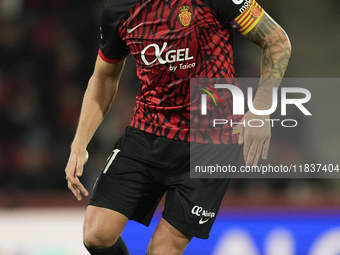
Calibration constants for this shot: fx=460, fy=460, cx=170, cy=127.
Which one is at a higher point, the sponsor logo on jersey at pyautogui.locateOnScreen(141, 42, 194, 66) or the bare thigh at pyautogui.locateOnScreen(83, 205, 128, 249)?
the sponsor logo on jersey at pyautogui.locateOnScreen(141, 42, 194, 66)

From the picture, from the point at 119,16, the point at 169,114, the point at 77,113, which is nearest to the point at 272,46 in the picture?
the point at 169,114

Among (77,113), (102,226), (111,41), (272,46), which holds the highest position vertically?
(272,46)

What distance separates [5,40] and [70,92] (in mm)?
1037

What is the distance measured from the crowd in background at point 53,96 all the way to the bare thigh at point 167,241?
2951 mm

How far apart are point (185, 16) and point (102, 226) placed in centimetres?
97

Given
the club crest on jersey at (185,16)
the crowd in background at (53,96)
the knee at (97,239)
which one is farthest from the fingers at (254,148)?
the crowd in background at (53,96)

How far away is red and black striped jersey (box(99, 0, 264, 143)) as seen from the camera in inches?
77.5

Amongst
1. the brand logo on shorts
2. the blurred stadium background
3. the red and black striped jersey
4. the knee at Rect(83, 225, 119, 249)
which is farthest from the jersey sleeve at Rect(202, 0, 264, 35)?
the blurred stadium background

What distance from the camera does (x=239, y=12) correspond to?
192 cm

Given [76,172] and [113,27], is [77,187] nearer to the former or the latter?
[76,172]

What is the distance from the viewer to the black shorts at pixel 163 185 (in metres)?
1.99

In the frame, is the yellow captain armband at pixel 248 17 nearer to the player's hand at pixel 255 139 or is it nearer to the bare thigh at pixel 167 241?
the player's hand at pixel 255 139

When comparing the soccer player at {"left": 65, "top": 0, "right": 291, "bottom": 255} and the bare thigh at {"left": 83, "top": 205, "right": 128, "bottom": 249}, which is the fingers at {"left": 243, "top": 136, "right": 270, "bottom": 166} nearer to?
the soccer player at {"left": 65, "top": 0, "right": 291, "bottom": 255}

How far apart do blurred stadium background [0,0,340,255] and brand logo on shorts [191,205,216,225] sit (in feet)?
Answer: 6.03
